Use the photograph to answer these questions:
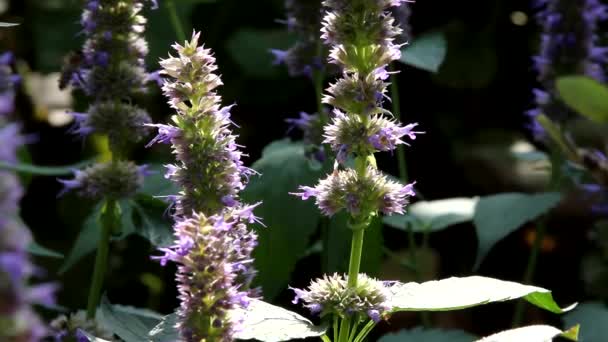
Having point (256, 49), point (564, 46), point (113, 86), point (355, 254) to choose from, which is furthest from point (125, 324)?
point (256, 49)

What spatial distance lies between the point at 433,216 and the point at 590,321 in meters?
0.49

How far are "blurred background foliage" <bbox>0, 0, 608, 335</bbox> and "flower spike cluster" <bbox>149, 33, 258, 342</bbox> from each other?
5.33 feet

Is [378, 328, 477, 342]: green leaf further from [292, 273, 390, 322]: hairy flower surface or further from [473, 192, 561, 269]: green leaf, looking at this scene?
[292, 273, 390, 322]: hairy flower surface

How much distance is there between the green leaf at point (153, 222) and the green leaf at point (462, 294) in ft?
1.72

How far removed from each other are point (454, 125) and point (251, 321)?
8.12ft

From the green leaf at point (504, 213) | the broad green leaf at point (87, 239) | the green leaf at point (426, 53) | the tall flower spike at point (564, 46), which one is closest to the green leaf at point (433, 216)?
the green leaf at point (504, 213)

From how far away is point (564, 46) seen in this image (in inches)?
96.8

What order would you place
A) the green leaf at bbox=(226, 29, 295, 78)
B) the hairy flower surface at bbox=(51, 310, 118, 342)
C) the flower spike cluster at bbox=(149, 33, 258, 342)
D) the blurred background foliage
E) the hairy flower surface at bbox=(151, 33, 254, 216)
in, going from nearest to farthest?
the flower spike cluster at bbox=(149, 33, 258, 342) → the hairy flower surface at bbox=(151, 33, 254, 216) → the hairy flower surface at bbox=(51, 310, 118, 342) → the blurred background foliage → the green leaf at bbox=(226, 29, 295, 78)

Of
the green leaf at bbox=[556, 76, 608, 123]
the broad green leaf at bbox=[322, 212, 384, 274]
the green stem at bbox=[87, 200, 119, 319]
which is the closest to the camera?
the green leaf at bbox=[556, 76, 608, 123]

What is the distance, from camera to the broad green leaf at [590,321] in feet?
6.48

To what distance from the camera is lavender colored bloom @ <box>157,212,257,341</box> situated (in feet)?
3.36

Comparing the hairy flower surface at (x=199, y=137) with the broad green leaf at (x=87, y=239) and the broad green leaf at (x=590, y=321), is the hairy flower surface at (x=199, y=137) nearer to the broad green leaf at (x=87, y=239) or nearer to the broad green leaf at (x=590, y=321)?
the broad green leaf at (x=87, y=239)

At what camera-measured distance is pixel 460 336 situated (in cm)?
181

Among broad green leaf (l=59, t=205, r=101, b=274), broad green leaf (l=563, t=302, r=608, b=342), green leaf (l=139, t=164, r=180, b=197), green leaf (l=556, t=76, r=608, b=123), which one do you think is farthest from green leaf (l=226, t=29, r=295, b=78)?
green leaf (l=556, t=76, r=608, b=123)
